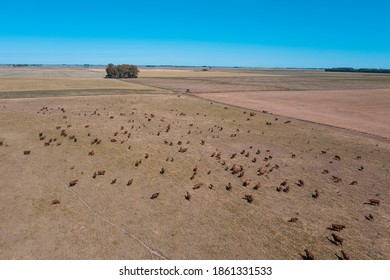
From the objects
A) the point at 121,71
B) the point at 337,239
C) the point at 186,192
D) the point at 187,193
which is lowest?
the point at 186,192

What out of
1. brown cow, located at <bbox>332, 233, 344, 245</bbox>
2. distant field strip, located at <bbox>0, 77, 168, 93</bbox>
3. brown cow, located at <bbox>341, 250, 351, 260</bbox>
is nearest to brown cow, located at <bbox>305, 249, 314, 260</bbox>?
brown cow, located at <bbox>341, 250, 351, 260</bbox>

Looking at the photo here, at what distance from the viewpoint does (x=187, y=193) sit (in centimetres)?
1523

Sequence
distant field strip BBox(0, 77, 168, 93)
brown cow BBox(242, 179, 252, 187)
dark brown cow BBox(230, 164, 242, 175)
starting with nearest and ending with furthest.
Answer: brown cow BBox(242, 179, 252, 187)
dark brown cow BBox(230, 164, 242, 175)
distant field strip BBox(0, 77, 168, 93)

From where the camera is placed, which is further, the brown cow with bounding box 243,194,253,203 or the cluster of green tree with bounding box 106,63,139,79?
the cluster of green tree with bounding box 106,63,139,79

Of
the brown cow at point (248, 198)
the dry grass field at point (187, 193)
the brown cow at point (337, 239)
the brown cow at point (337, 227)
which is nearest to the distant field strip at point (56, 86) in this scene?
the dry grass field at point (187, 193)

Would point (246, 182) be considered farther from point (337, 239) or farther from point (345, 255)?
point (345, 255)

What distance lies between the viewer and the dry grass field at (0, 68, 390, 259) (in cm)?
1116

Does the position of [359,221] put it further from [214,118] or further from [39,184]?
[214,118]

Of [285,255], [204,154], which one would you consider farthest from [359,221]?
[204,154]

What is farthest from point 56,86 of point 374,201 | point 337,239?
point 337,239

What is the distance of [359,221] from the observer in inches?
524

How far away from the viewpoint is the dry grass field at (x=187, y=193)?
11.2m

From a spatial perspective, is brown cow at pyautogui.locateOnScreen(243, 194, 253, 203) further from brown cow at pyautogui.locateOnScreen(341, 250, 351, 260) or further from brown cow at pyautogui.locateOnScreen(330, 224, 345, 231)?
brown cow at pyautogui.locateOnScreen(341, 250, 351, 260)

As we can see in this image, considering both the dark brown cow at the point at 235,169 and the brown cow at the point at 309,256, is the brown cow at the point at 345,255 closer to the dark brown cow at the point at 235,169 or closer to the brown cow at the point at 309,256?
the brown cow at the point at 309,256
